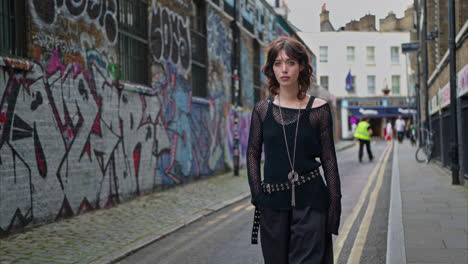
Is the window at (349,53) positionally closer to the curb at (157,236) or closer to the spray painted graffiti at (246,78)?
the spray painted graffiti at (246,78)

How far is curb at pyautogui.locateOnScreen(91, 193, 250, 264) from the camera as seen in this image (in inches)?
236

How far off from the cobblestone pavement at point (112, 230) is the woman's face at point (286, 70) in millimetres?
3577

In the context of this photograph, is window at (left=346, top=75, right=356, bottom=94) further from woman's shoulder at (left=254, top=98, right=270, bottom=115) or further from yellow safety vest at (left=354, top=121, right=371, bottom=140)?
woman's shoulder at (left=254, top=98, right=270, bottom=115)

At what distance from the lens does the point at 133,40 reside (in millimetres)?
11539

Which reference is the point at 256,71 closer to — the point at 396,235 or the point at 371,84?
the point at 396,235

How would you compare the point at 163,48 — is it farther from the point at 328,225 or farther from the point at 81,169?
the point at 328,225

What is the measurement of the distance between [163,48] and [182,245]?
22.5 ft

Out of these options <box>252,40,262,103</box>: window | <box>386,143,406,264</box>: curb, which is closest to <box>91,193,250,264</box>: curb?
<box>386,143,406,264</box>: curb

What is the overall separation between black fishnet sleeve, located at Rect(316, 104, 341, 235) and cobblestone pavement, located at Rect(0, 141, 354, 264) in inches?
136

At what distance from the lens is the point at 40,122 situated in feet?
25.8

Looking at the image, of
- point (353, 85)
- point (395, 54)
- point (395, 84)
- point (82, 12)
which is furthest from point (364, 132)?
point (395, 84)

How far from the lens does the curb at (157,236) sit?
5996 mm

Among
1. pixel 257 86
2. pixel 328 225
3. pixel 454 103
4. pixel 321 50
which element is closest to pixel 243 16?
pixel 257 86

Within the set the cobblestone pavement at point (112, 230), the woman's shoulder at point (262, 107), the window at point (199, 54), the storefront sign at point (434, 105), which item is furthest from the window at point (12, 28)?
the storefront sign at point (434, 105)
